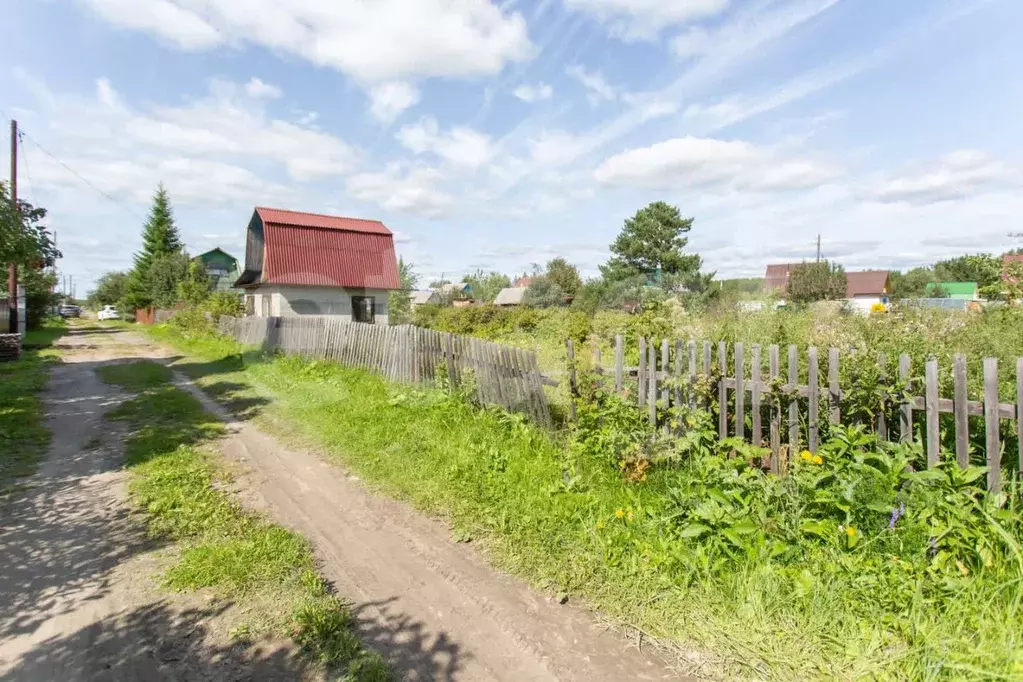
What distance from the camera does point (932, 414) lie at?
3.59 metres

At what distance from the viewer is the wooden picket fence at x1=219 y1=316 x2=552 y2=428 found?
21.4ft

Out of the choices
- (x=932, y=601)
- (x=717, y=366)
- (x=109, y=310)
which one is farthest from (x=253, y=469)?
(x=109, y=310)

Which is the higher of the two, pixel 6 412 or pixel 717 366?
pixel 717 366

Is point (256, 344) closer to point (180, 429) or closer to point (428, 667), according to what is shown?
point (180, 429)

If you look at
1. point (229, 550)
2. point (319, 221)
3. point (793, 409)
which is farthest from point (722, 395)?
point (319, 221)

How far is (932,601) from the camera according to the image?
9.06 feet

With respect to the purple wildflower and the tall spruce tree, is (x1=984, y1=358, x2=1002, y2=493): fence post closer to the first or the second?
the purple wildflower

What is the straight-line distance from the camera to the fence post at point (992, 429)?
10.9 feet

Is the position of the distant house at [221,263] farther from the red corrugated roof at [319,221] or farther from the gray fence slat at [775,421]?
the gray fence slat at [775,421]

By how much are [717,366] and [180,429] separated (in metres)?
6.81

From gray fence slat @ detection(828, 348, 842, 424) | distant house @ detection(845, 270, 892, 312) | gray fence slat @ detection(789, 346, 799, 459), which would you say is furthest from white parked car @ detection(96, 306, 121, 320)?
distant house @ detection(845, 270, 892, 312)

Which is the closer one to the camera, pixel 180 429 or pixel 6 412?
pixel 180 429

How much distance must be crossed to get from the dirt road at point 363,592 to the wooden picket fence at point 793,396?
238 cm

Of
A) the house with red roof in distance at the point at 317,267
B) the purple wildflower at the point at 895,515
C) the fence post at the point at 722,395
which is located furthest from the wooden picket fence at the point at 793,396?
the house with red roof in distance at the point at 317,267
